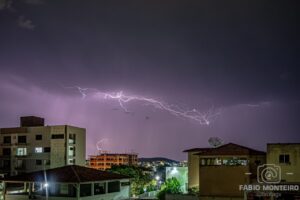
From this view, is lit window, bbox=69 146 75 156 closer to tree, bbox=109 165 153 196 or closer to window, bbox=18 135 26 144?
window, bbox=18 135 26 144

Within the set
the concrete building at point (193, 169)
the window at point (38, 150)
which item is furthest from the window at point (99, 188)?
the window at point (38, 150)

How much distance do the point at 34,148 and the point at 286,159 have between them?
3398 cm

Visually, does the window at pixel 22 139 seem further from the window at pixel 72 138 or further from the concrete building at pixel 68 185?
the concrete building at pixel 68 185

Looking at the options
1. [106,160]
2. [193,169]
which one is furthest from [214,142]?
[106,160]

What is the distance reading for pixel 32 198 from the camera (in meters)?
28.3

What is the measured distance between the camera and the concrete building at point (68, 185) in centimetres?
2786

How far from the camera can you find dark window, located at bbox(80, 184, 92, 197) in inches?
1112

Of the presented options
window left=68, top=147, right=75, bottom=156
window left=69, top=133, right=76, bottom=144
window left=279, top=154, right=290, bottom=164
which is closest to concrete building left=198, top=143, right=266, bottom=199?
window left=279, top=154, right=290, bottom=164

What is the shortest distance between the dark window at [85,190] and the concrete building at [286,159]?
44.5ft

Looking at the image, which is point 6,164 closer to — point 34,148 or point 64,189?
point 34,148

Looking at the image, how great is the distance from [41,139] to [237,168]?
31.5 metres

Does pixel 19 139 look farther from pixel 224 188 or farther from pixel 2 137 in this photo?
pixel 224 188

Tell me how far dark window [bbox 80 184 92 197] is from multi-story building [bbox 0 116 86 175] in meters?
27.2

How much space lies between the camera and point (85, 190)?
28641mm
